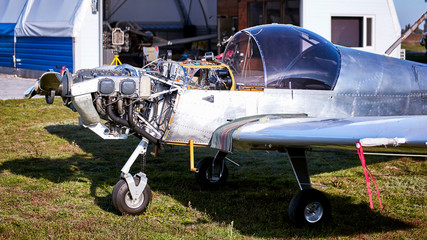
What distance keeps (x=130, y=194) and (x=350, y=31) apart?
13.4 metres

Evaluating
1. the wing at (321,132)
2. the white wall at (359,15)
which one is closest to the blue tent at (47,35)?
the white wall at (359,15)

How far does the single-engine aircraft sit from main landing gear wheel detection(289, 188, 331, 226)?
0.04 feet

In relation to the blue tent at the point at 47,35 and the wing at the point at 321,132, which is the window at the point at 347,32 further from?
the wing at the point at 321,132

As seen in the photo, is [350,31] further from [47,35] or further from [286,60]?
[286,60]

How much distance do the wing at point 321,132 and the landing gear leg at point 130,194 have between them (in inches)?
37.7

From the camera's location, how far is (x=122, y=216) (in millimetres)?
5984

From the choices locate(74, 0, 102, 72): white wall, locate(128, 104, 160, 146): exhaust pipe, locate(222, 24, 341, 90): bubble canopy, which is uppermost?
locate(74, 0, 102, 72): white wall

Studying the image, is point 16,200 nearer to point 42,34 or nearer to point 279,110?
point 279,110

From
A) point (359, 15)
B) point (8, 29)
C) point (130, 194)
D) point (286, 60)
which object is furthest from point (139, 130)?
point (8, 29)

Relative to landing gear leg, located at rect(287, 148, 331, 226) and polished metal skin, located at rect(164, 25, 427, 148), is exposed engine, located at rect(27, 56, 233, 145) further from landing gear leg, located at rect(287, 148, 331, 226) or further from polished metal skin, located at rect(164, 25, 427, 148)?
landing gear leg, located at rect(287, 148, 331, 226)

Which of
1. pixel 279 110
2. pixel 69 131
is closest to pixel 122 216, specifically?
pixel 279 110

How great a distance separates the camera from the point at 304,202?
5.71 metres

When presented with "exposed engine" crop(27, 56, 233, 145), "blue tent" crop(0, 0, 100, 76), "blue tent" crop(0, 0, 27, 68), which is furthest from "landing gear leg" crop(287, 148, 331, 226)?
"blue tent" crop(0, 0, 27, 68)

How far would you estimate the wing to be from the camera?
4.86 metres
